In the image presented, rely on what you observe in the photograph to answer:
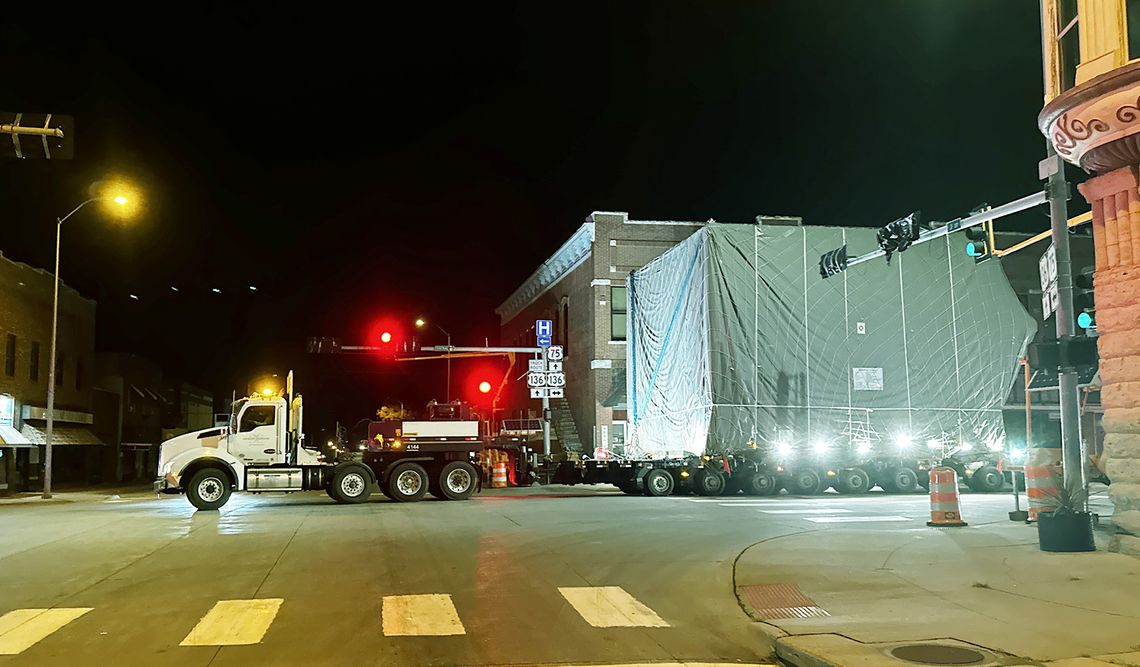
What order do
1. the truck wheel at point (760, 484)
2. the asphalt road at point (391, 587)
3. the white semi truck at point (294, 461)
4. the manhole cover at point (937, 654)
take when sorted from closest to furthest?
the manhole cover at point (937, 654), the asphalt road at point (391, 587), the white semi truck at point (294, 461), the truck wheel at point (760, 484)

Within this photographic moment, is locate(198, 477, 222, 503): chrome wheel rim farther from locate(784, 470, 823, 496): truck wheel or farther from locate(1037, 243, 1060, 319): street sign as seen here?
locate(1037, 243, 1060, 319): street sign

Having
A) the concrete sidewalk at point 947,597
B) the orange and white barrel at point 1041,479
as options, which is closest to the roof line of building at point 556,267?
the orange and white barrel at point 1041,479

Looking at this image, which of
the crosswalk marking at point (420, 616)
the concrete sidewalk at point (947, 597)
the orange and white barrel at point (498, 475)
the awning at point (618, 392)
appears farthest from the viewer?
the awning at point (618, 392)

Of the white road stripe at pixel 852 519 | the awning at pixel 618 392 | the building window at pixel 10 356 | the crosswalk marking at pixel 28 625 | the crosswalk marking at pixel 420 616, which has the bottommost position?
the white road stripe at pixel 852 519

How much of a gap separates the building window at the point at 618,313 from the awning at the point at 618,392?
5.22 feet

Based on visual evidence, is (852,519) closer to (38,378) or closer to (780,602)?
(780,602)

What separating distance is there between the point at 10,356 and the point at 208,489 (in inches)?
659

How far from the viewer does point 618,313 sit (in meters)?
43.8

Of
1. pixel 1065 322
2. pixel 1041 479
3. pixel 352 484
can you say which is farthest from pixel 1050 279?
pixel 352 484

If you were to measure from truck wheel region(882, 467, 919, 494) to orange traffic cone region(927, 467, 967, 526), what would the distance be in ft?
43.0

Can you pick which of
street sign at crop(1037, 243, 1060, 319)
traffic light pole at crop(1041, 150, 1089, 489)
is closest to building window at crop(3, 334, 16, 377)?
street sign at crop(1037, 243, 1060, 319)

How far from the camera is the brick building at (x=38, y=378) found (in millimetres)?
34719

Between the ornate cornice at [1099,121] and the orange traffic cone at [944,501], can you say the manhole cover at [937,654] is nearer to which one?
the ornate cornice at [1099,121]

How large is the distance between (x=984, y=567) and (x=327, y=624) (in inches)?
303
